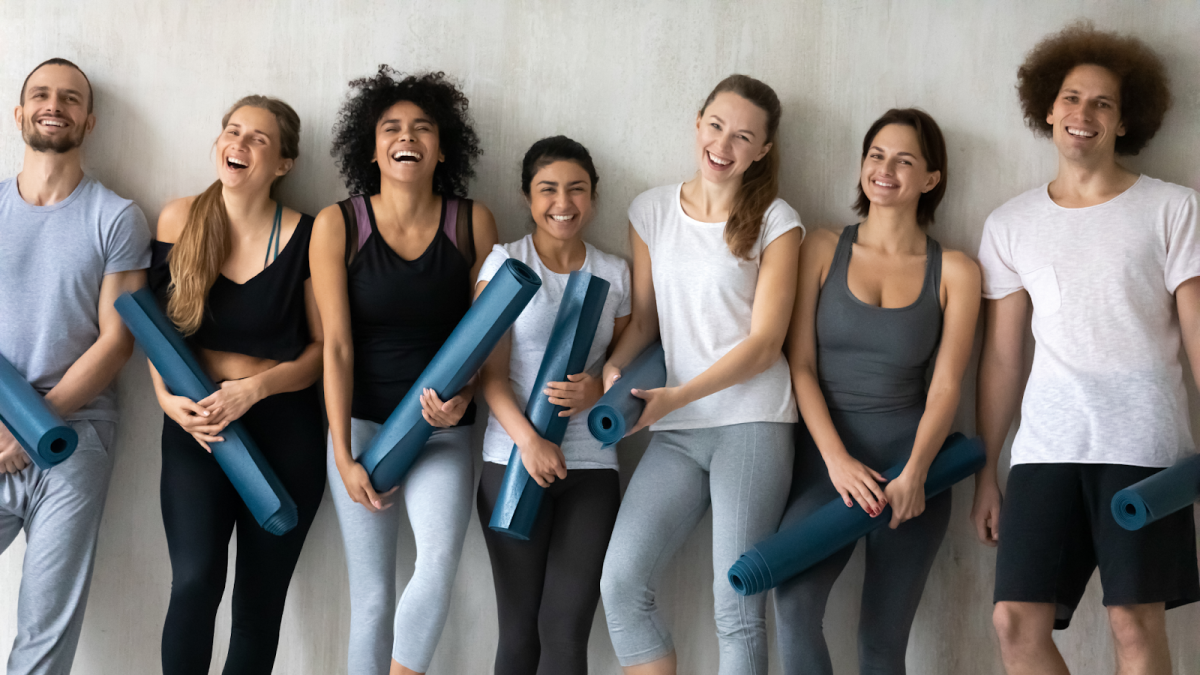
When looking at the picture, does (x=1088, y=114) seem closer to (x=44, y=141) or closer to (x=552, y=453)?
(x=552, y=453)

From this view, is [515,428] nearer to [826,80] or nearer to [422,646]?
[422,646]

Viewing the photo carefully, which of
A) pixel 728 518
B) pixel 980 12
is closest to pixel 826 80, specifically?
pixel 980 12

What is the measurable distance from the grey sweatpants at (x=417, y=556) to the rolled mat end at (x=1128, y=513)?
1.63m

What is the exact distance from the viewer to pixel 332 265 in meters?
2.26

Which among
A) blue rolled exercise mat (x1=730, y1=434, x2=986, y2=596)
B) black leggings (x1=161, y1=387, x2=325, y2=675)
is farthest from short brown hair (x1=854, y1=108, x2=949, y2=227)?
black leggings (x1=161, y1=387, x2=325, y2=675)

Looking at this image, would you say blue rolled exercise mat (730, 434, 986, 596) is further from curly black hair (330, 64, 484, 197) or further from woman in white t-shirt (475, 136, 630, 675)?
curly black hair (330, 64, 484, 197)

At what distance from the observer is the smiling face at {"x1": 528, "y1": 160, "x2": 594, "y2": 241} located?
2.27 metres

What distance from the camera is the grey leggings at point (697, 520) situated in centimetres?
208

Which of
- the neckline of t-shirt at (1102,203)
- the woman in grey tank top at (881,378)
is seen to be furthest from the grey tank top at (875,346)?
the neckline of t-shirt at (1102,203)

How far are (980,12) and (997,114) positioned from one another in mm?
324

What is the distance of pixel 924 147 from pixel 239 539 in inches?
90.3

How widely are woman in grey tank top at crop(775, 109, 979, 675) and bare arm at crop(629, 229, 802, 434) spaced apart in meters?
0.12

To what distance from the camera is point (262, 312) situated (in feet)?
7.53

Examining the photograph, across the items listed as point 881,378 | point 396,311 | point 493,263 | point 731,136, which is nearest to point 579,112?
point 731,136
